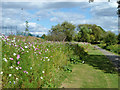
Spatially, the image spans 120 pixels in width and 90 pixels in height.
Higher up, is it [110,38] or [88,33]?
[88,33]

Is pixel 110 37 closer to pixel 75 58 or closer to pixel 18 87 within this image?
pixel 75 58

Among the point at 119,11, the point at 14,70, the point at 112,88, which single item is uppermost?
the point at 119,11

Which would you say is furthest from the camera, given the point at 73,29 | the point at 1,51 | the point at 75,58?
the point at 73,29

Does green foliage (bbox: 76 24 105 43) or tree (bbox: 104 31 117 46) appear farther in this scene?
green foliage (bbox: 76 24 105 43)

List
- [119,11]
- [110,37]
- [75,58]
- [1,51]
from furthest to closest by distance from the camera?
[110,37] → [119,11] → [75,58] → [1,51]

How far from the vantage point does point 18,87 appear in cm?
321

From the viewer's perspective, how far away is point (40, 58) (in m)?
4.45

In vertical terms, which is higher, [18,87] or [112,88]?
[18,87]

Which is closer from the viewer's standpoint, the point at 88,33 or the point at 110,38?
the point at 110,38

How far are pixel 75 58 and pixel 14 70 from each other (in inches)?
208

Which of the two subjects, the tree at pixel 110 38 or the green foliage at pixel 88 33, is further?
the green foliage at pixel 88 33

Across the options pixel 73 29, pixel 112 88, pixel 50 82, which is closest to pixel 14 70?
pixel 50 82

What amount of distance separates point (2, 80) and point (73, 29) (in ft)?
94.4

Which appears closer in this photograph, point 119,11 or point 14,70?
point 14,70
